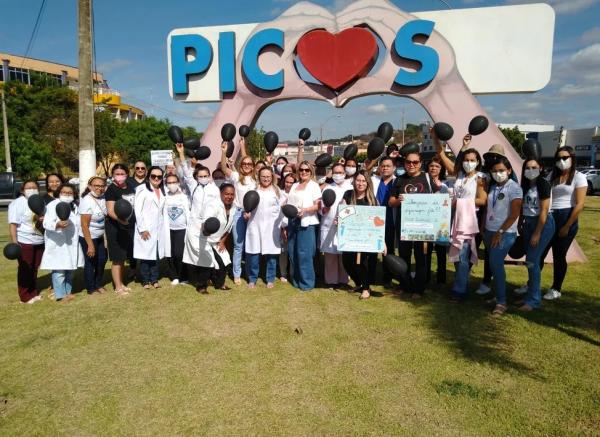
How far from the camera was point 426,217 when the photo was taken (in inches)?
Answer: 177

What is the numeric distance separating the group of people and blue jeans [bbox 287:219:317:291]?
0.05 feet

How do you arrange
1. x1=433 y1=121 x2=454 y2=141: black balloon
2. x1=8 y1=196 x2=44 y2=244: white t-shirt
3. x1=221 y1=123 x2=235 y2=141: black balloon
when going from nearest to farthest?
x1=8 y1=196 x2=44 y2=244: white t-shirt
x1=433 y1=121 x2=454 y2=141: black balloon
x1=221 y1=123 x2=235 y2=141: black balloon

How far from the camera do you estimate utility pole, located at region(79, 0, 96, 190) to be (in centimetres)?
704

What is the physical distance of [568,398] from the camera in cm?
278

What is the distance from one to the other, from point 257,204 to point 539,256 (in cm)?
335

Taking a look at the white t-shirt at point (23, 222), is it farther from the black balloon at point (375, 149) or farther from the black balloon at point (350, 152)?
the black balloon at point (375, 149)

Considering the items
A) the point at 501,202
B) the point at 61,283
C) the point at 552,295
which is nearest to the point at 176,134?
the point at 61,283

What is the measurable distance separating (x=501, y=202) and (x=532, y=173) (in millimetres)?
478

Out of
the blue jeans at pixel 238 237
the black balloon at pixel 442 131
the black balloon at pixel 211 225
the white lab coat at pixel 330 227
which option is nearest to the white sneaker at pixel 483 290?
the white lab coat at pixel 330 227

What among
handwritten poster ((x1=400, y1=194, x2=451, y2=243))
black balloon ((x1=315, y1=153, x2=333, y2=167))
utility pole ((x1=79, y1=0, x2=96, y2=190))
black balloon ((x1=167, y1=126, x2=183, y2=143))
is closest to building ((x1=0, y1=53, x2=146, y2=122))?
utility pole ((x1=79, y1=0, x2=96, y2=190))

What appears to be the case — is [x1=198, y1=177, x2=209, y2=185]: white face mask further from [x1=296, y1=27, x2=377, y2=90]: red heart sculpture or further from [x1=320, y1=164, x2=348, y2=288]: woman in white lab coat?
[x1=296, y1=27, x2=377, y2=90]: red heart sculpture

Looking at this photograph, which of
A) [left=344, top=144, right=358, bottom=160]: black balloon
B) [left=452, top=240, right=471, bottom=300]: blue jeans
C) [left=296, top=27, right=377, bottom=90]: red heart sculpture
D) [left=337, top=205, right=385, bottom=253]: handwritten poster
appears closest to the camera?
[left=452, top=240, right=471, bottom=300]: blue jeans

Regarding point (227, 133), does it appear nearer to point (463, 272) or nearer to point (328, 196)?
point (328, 196)

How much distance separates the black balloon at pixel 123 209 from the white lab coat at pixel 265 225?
1511 millimetres
